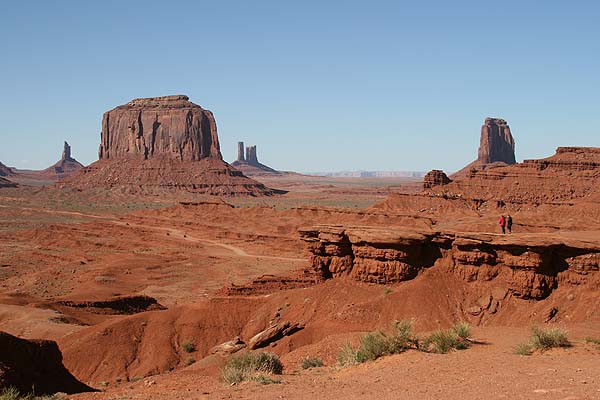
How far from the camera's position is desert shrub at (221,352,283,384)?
13.9m

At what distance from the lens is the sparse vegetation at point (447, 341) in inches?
597

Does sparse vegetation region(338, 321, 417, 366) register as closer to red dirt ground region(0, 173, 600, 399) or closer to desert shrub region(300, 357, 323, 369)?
red dirt ground region(0, 173, 600, 399)

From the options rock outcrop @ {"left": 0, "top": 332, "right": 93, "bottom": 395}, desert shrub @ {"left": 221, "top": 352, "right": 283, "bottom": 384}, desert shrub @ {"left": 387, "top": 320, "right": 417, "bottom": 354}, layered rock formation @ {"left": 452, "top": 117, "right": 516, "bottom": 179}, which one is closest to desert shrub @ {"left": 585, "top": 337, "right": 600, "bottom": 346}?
desert shrub @ {"left": 387, "top": 320, "right": 417, "bottom": 354}

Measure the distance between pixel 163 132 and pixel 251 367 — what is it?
426 ft

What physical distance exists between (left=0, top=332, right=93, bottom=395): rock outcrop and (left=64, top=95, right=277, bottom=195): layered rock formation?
110592 millimetres

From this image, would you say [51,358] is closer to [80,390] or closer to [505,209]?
[80,390]

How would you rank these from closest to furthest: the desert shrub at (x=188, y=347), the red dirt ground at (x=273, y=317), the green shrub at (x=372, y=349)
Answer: the red dirt ground at (x=273, y=317), the green shrub at (x=372, y=349), the desert shrub at (x=188, y=347)

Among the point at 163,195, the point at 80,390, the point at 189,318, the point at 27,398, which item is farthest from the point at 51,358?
the point at 163,195

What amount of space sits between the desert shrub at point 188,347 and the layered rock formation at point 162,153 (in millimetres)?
103599

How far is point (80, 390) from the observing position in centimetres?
1702

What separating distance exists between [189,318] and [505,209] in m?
43.6

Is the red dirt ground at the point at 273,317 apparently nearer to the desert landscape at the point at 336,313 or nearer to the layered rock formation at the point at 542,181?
the desert landscape at the point at 336,313

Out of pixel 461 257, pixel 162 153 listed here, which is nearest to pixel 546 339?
pixel 461 257

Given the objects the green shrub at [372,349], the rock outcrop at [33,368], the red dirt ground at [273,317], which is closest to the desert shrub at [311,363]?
the red dirt ground at [273,317]
